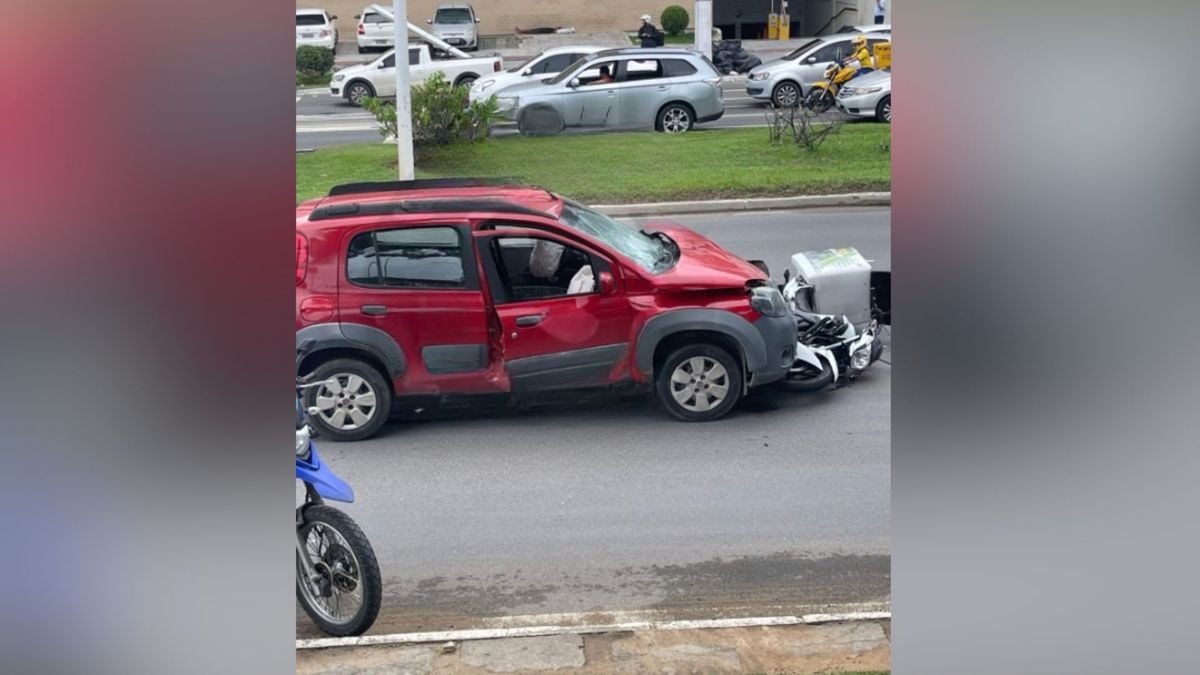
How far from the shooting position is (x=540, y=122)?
13.6 meters

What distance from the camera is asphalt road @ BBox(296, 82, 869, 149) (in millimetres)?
13609

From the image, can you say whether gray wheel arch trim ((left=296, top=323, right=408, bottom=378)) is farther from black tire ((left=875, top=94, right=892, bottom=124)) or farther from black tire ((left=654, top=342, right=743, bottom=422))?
black tire ((left=875, top=94, right=892, bottom=124))

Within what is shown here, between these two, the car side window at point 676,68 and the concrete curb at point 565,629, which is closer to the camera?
the concrete curb at point 565,629

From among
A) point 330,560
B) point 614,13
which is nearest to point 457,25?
point 614,13

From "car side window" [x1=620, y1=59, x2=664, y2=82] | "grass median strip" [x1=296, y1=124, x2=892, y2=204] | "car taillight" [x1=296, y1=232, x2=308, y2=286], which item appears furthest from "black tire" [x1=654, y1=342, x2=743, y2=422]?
"car side window" [x1=620, y1=59, x2=664, y2=82]

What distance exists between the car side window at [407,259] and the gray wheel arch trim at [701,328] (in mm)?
1099

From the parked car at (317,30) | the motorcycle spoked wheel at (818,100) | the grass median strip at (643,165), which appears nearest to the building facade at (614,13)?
the parked car at (317,30)

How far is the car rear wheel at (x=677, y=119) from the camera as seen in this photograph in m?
14.8

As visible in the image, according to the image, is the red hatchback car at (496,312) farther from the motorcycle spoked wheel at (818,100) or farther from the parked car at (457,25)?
the parked car at (457,25)
